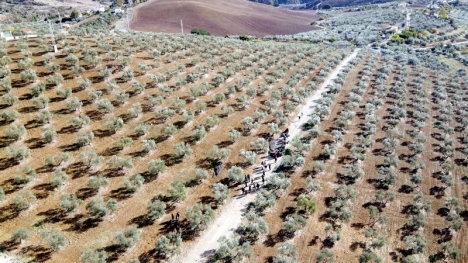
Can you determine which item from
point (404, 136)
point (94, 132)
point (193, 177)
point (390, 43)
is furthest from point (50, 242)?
point (390, 43)

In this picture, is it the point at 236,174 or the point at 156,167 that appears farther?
the point at 236,174

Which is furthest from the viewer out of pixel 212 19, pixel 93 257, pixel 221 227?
pixel 212 19

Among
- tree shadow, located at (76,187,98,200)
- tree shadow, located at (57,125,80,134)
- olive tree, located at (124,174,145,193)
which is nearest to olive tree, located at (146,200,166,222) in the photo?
olive tree, located at (124,174,145,193)

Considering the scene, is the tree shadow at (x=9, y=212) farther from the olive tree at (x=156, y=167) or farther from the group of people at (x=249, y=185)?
the group of people at (x=249, y=185)

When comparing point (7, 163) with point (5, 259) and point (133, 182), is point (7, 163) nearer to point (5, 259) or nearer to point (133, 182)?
point (5, 259)

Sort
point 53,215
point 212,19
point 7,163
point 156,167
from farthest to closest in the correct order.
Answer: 1. point 212,19
2. point 156,167
3. point 7,163
4. point 53,215

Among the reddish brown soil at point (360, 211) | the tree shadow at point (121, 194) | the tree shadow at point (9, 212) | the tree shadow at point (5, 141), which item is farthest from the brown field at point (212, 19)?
the tree shadow at point (9, 212)

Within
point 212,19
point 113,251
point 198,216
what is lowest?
point 113,251

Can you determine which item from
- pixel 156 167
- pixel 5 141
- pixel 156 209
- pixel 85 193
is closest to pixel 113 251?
pixel 156 209
